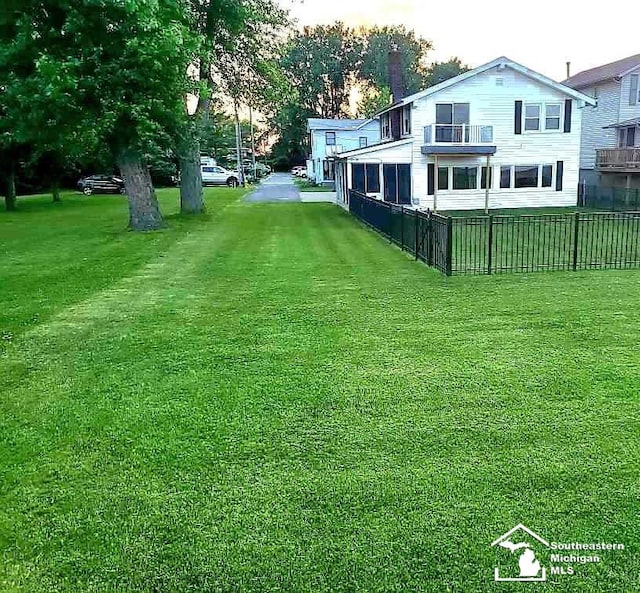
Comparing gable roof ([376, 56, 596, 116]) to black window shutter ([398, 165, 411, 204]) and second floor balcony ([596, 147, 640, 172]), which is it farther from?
second floor balcony ([596, 147, 640, 172])

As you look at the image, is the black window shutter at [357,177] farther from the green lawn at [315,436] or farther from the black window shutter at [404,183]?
the green lawn at [315,436]

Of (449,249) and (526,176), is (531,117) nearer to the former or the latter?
(526,176)

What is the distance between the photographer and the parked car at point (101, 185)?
119 feet

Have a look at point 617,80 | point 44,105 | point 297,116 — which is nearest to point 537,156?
point 617,80

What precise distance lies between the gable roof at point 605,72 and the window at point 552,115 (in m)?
5.70

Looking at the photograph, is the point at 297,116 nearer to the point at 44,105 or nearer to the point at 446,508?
the point at 44,105

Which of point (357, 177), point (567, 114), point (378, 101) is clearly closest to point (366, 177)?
point (357, 177)

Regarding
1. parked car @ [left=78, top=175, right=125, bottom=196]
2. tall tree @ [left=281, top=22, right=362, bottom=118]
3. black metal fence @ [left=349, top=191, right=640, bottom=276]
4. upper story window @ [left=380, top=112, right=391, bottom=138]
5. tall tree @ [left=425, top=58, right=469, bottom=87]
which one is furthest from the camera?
tall tree @ [left=425, top=58, right=469, bottom=87]

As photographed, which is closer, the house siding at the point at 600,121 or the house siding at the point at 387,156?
the house siding at the point at 387,156

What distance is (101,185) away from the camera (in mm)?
36406

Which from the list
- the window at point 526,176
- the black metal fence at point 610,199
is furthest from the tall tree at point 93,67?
the black metal fence at point 610,199

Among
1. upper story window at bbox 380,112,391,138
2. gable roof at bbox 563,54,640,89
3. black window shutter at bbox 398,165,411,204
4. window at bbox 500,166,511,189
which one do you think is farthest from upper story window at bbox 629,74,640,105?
black window shutter at bbox 398,165,411,204

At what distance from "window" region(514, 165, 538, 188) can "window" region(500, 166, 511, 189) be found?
32cm

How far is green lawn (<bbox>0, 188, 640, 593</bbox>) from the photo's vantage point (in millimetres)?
3180
